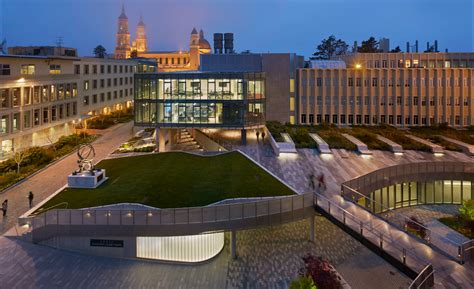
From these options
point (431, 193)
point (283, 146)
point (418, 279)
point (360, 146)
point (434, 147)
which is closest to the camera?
point (418, 279)

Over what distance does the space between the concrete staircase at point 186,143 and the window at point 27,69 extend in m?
20.8

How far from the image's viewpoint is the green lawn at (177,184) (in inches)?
1057

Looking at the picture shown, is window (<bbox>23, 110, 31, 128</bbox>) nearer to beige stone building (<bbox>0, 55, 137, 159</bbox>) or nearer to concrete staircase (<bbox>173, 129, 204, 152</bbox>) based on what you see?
beige stone building (<bbox>0, 55, 137, 159</bbox>)

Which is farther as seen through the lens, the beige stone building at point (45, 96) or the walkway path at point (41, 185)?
the beige stone building at point (45, 96)

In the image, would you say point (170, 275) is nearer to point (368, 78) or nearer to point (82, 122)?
point (82, 122)

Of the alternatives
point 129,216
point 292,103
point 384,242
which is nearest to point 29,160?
point 129,216

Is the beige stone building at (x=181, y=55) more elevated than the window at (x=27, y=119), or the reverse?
the beige stone building at (x=181, y=55)

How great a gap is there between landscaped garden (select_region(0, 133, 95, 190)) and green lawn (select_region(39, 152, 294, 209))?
703 centimetres

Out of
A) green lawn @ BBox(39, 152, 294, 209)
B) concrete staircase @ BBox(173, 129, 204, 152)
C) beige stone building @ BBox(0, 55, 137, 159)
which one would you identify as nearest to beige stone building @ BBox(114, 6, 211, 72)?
beige stone building @ BBox(0, 55, 137, 159)

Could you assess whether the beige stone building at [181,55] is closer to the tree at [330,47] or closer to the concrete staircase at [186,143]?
the tree at [330,47]

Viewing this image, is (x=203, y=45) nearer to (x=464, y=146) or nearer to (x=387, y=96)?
(x=387, y=96)

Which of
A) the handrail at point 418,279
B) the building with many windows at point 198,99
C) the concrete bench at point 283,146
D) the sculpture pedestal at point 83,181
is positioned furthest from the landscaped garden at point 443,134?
the sculpture pedestal at point 83,181

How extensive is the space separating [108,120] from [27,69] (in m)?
21.0

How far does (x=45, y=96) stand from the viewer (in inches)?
2061
